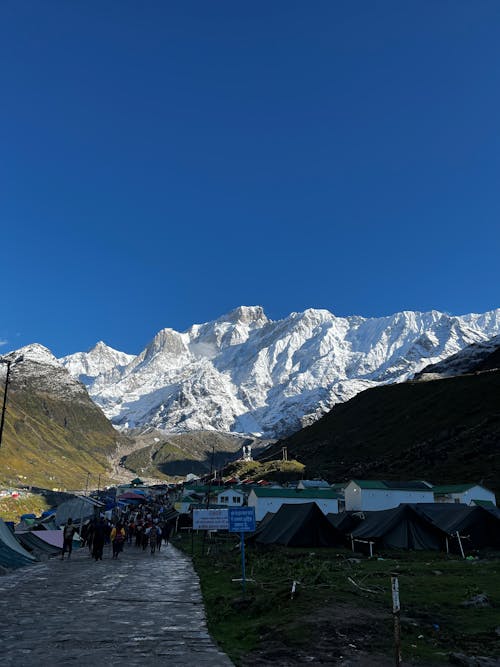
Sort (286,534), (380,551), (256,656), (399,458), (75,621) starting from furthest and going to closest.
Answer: (399,458), (286,534), (380,551), (75,621), (256,656)

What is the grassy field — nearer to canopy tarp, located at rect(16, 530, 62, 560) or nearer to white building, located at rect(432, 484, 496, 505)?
canopy tarp, located at rect(16, 530, 62, 560)

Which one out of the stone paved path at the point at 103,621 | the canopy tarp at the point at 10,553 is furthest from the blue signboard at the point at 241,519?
the canopy tarp at the point at 10,553

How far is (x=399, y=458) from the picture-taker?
422ft

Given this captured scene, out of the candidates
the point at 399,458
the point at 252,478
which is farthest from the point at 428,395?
the point at 252,478

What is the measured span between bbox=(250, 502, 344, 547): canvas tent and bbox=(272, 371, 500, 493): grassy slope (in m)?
58.1

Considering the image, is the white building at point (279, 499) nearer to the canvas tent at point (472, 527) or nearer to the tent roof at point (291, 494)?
the tent roof at point (291, 494)

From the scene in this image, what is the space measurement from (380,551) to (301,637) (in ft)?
79.3

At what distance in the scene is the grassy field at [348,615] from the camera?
9.98 m

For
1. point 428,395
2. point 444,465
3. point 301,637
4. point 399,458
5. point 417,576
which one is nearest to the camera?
point 301,637

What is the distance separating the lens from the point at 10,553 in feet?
84.1

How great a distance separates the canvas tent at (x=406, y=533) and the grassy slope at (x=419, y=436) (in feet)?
187

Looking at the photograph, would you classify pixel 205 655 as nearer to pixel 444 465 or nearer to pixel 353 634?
pixel 353 634

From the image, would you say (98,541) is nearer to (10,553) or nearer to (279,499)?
(10,553)

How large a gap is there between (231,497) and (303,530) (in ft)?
221
